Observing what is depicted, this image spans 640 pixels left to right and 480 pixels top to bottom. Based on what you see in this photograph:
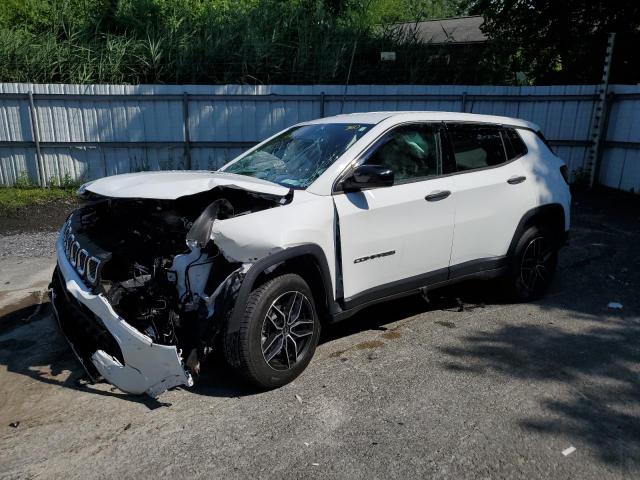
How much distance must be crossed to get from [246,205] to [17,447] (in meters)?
1.96

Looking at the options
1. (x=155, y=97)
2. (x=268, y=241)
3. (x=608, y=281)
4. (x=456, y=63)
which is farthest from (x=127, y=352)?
(x=456, y=63)

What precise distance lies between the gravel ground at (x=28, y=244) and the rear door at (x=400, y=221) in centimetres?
495

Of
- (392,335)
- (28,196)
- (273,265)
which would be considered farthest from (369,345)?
(28,196)

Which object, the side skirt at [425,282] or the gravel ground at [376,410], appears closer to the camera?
the gravel ground at [376,410]

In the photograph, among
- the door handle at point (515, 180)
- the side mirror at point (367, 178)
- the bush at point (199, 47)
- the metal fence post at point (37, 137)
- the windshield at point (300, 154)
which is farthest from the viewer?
the bush at point (199, 47)

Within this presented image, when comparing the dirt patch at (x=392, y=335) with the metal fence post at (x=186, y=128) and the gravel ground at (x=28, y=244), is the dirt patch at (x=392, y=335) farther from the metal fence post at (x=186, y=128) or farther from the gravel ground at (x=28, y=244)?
the metal fence post at (x=186, y=128)

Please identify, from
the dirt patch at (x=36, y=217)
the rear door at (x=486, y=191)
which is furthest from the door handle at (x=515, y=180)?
the dirt patch at (x=36, y=217)

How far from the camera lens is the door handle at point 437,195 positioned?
4.11 metres

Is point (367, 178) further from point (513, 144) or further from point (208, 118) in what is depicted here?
point (208, 118)

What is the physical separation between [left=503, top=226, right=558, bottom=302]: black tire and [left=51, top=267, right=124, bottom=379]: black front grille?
3.53 metres

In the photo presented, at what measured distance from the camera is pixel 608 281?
19.0 ft

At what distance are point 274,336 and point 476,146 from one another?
8.50 feet

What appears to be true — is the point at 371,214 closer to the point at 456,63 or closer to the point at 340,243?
the point at 340,243

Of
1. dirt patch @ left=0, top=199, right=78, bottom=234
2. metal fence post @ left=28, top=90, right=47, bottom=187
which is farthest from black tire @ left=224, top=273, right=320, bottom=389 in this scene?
metal fence post @ left=28, top=90, right=47, bottom=187
